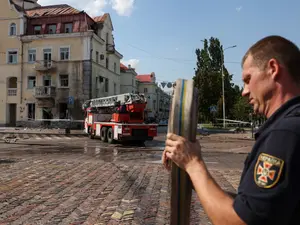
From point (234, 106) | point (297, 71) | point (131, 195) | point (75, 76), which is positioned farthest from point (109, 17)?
point (297, 71)

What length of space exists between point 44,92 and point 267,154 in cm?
3796

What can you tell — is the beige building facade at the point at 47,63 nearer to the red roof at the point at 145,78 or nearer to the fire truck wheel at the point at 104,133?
the fire truck wheel at the point at 104,133

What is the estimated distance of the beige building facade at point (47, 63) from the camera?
121 ft

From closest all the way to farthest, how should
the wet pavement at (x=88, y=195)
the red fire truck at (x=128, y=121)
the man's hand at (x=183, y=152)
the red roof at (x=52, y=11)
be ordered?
the man's hand at (x=183, y=152) → the wet pavement at (x=88, y=195) → the red fire truck at (x=128, y=121) → the red roof at (x=52, y=11)

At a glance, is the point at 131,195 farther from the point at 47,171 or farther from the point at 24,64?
the point at 24,64

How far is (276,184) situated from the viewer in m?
1.25

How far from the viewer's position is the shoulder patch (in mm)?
1249

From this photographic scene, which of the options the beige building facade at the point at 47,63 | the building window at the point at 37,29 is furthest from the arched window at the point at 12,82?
the building window at the point at 37,29

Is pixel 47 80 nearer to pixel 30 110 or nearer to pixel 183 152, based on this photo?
pixel 30 110

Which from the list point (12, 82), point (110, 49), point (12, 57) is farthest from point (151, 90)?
point (12, 57)

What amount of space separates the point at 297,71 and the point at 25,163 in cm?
994

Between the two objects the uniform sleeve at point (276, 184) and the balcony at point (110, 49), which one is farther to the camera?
the balcony at point (110, 49)

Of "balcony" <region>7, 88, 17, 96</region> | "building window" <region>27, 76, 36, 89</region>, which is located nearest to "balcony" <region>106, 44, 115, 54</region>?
"building window" <region>27, 76, 36, 89</region>

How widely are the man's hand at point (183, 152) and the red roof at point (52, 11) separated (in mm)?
39399
